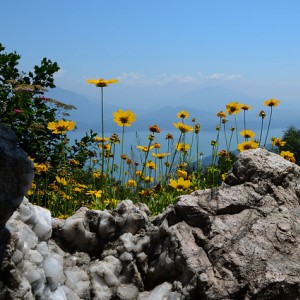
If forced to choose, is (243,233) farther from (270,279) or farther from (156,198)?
(156,198)

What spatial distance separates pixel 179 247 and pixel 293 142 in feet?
71.0

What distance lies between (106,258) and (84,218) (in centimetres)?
30

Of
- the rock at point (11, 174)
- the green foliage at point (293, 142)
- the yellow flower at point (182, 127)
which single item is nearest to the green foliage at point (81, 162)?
the yellow flower at point (182, 127)

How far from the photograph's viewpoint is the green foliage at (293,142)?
2225cm

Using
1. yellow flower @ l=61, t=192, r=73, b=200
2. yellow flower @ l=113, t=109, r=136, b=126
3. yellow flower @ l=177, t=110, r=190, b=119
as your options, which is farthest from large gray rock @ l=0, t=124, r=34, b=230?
yellow flower @ l=177, t=110, r=190, b=119

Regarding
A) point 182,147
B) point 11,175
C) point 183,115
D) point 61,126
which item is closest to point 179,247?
point 11,175

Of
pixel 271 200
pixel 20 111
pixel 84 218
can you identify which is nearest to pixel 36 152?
pixel 20 111

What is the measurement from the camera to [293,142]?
79.0ft

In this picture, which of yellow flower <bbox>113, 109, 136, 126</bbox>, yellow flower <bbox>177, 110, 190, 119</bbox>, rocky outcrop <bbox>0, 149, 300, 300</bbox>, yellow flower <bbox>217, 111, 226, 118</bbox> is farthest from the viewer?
yellow flower <bbox>217, 111, 226, 118</bbox>

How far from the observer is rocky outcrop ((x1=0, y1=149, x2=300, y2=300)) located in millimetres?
3090

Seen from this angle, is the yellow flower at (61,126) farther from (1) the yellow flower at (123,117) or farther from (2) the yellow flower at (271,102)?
(2) the yellow flower at (271,102)

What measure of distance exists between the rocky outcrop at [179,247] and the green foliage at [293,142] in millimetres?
15183

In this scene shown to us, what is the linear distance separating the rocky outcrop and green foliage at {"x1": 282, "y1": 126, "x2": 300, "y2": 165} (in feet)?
49.8

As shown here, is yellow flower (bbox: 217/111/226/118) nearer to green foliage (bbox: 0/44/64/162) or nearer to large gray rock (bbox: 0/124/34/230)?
green foliage (bbox: 0/44/64/162)
